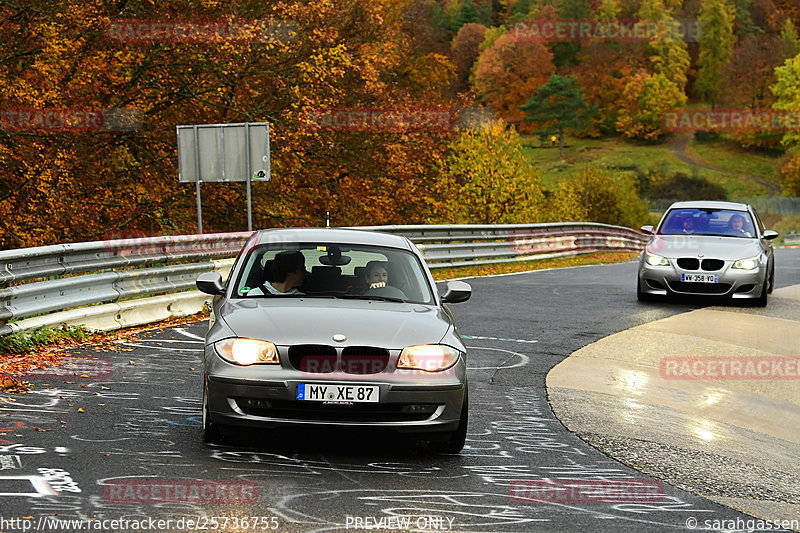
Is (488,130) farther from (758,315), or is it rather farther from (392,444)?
(392,444)

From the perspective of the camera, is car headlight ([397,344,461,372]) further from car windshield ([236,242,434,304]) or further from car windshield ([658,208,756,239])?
car windshield ([658,208,756,239])

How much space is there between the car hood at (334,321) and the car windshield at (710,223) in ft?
37.1

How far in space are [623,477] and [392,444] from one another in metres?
1.55

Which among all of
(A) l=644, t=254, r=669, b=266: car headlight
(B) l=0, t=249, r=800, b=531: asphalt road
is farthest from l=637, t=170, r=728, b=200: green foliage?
(B) l=0, t=249, r=800, b=531: asphalt road

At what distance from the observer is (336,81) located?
99.2ft

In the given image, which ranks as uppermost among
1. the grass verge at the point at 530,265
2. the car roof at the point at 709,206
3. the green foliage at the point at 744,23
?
the green foliage at the point at 744,23

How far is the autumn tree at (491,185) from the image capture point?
6700 cm

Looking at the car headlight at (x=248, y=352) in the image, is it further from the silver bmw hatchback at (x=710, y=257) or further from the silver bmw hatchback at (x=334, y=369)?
the silver bmw hatchback at (x=710, y=257)

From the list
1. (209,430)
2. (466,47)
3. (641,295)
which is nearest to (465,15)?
(466,47)

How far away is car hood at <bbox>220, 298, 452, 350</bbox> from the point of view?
20.4 ft

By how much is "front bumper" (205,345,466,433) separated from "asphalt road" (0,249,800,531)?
15cm

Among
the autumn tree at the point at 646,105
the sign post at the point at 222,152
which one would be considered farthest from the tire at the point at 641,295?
the autumn tree at the point at 646,105

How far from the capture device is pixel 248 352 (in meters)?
6.21

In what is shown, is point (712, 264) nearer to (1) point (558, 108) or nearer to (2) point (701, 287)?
(2) point (701, 287)
